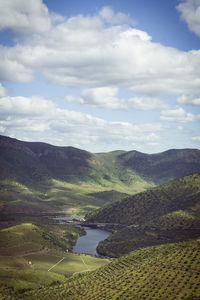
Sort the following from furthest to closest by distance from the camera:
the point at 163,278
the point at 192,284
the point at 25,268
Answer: the point at 25,268 → the point at 163,278 → the point at 192,284

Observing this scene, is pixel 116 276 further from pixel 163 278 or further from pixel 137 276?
pixel 163 278

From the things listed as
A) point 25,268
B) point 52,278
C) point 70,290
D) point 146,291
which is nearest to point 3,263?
point 25,268

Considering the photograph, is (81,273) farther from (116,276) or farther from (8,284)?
(8,284)

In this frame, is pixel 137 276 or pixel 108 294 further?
pixel 137 276

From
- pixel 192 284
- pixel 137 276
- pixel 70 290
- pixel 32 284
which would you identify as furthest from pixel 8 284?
pixel 192 284

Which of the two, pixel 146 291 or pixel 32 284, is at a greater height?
pixel 146 291

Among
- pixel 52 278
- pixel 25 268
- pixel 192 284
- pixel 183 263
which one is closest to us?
pixel 192 284
